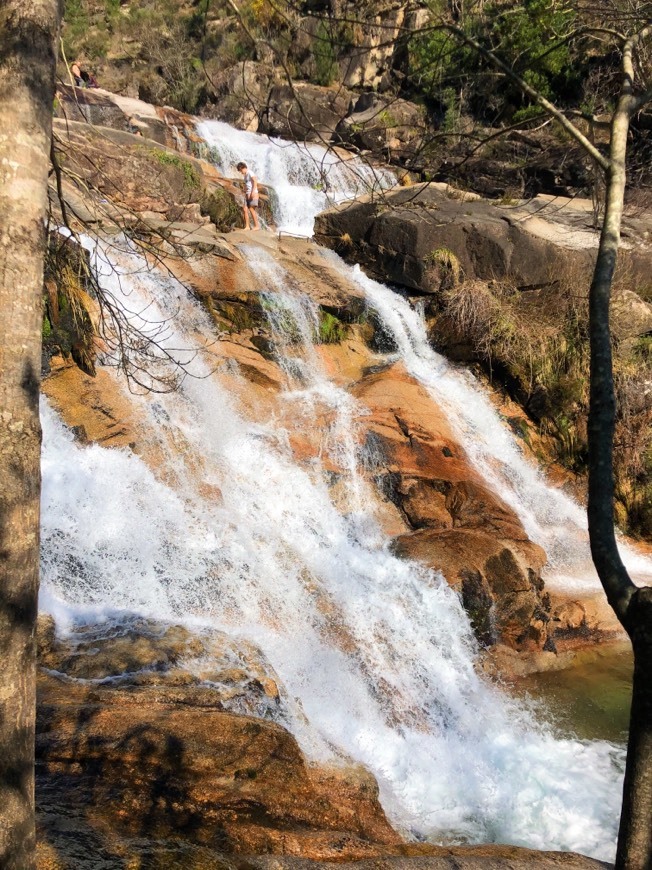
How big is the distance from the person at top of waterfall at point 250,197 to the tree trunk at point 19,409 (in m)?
12.4

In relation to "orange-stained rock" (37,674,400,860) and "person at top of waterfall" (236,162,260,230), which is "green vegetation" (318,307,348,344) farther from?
"orange-stained rock" (37,674,400,860)

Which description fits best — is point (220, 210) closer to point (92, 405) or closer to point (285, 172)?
point (285, 172)

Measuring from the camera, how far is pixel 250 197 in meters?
13.8

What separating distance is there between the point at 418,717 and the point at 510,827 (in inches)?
47.0

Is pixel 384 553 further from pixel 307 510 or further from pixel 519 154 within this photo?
pixel 519 154

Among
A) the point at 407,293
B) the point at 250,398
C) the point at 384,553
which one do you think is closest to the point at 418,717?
the point at 384,553

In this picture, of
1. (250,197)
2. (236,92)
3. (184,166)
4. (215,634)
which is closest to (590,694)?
(215,634)

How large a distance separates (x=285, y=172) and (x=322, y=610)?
13.5 metres

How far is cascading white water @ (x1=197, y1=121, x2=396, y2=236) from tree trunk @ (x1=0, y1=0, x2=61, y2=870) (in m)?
14.2

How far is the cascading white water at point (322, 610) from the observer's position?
528cm

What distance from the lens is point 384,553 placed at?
766 cm

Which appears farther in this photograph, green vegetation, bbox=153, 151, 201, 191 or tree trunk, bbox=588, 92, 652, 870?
green vegetation, bbox=153, 151, 201, 191

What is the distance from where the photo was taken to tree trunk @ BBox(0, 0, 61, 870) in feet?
5.31

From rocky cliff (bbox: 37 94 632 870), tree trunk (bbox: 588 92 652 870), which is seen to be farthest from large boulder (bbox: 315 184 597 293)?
tree trunk (bbox: 588 92 652 870)
